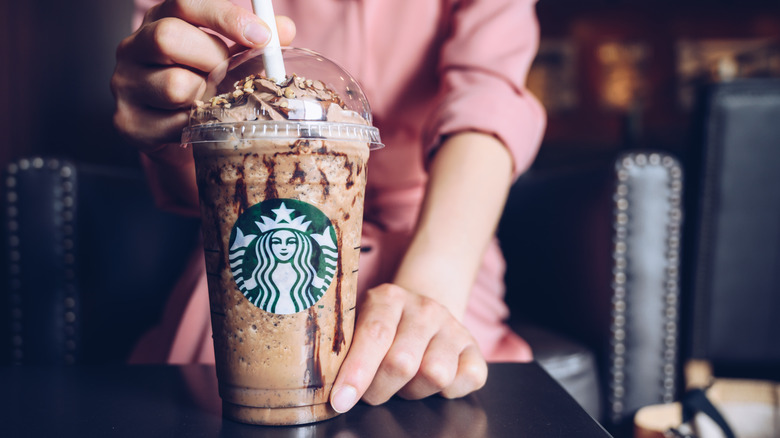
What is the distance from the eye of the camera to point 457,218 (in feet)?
2.57

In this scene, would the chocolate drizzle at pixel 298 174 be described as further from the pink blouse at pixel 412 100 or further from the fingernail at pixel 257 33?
the pink blouse at pixel 412 100

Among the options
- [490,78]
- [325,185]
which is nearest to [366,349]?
[325,185]

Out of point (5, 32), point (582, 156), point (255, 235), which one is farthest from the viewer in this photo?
point (582, 156)

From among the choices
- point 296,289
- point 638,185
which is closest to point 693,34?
point 638,185

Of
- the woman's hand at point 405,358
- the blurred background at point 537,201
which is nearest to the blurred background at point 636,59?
the blurred background at point 537,201

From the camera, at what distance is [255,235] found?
0.47 m

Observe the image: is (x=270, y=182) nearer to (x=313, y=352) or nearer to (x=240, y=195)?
(x=240, y=195)

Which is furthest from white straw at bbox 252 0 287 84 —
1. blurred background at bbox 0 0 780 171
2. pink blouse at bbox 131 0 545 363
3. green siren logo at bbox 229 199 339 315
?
blurred background at bbox 0 0 780 171

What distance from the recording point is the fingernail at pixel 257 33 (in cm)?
51

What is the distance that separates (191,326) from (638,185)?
90cm

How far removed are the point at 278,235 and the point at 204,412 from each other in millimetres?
181

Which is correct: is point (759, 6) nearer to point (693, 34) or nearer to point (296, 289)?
point (693, 34)

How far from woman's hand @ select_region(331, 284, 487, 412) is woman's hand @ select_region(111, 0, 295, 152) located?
0.27 m

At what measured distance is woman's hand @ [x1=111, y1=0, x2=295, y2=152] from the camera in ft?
1.71
